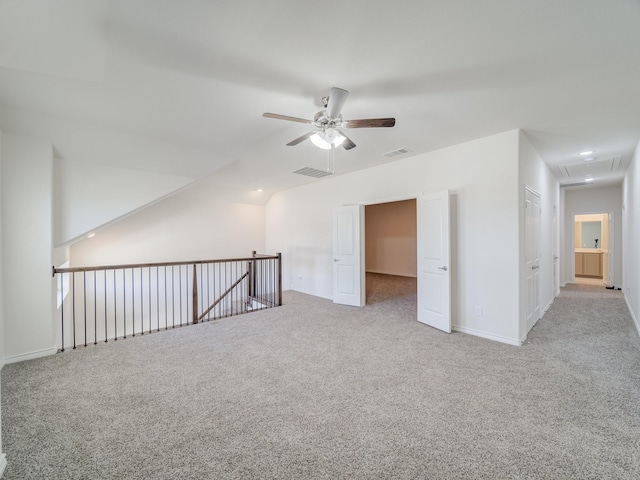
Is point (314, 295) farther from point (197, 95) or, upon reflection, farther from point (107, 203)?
point (197, 95)

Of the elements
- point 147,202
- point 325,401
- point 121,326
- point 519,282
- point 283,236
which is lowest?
point 121,326

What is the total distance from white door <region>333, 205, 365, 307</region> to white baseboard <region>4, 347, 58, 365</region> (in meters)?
4.22

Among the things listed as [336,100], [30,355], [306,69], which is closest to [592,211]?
[336,100]

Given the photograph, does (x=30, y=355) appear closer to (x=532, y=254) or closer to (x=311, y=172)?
(x=311, y=172)

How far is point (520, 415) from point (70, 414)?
3464 mm

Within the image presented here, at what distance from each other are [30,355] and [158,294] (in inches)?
107

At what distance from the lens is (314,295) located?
6324 mm

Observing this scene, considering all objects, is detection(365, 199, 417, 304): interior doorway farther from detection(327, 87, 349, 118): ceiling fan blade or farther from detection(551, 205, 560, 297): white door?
detection(327, 87, 349, 118): ceiling fan blade

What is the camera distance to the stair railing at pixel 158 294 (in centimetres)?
511

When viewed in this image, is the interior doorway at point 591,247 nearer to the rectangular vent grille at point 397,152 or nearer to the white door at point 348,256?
the white door at point 348,256

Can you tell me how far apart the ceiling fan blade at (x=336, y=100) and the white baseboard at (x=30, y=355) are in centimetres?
411

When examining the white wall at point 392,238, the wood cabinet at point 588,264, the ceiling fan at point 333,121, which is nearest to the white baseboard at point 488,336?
the ceiling fan at point 333,121

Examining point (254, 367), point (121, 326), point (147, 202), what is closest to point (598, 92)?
point (254, 367)

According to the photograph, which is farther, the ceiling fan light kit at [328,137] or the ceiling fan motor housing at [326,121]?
the ceiling fan light kit at [328,137]
